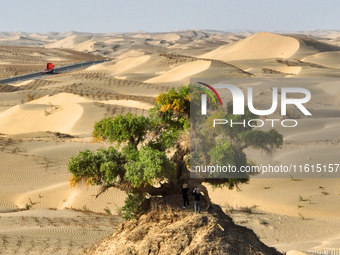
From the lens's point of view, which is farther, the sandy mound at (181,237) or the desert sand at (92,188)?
the desert sand at (92,188)

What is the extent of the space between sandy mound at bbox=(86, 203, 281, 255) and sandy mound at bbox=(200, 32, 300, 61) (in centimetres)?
6043

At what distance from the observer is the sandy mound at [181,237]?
25.2 ft

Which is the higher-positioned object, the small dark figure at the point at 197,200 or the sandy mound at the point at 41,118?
the small dark figure at the point at 197,200

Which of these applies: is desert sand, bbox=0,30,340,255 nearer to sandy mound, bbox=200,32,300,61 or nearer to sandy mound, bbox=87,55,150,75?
sandy mound, bbox=87,55,150,75

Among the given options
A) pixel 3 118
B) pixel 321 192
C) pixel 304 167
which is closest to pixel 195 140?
pixel 321 192

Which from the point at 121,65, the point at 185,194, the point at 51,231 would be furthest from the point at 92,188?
the point at 121,65

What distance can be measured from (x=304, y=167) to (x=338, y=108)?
1407 cm

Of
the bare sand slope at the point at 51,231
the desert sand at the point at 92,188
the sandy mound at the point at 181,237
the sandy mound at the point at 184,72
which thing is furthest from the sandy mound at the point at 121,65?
the sandy mound at the point at 181,237

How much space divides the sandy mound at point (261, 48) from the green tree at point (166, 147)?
59.4 metres

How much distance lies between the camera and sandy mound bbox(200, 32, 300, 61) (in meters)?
68.4

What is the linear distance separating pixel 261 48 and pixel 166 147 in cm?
6544

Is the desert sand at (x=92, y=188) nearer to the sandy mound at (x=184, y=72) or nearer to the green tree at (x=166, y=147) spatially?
the green tree at (x=166, y=147)

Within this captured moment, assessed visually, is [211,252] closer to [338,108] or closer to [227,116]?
[227,116]

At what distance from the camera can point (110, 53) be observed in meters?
100
